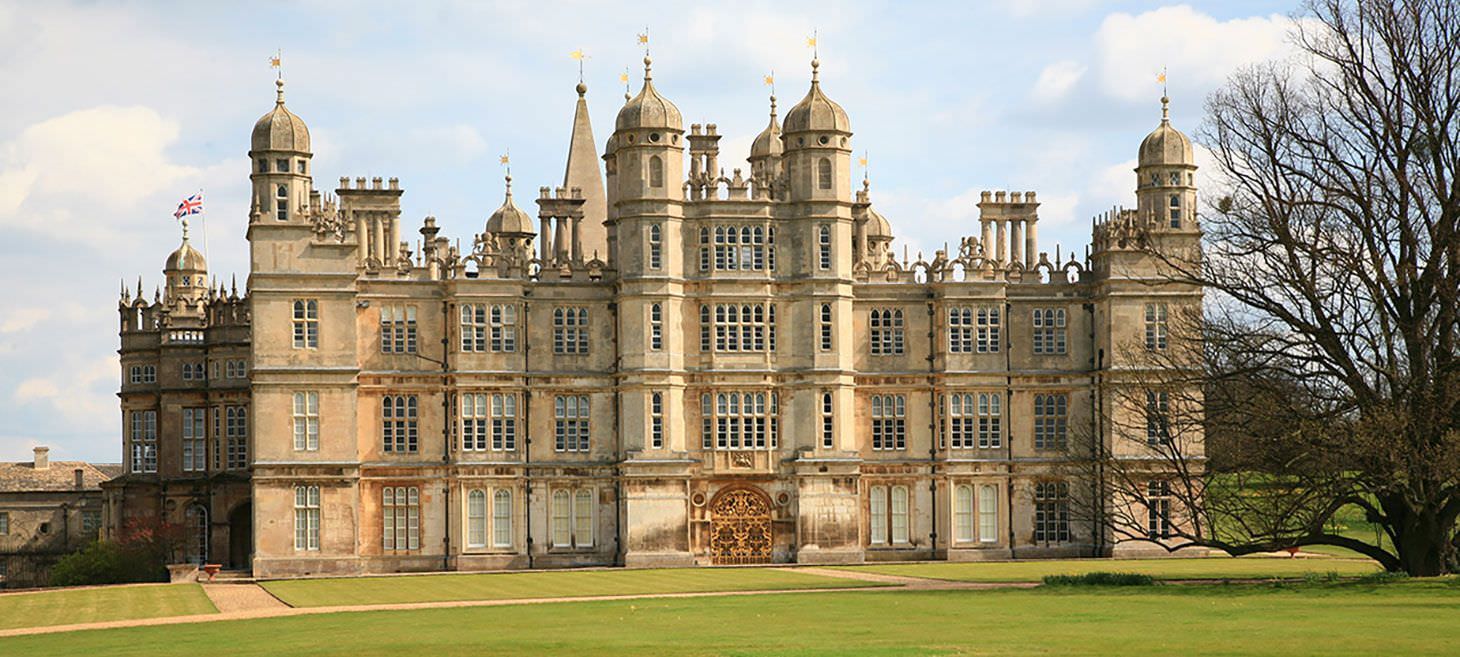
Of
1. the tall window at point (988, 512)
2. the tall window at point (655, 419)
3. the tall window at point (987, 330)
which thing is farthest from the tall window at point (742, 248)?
the tall window at point (988, 512)

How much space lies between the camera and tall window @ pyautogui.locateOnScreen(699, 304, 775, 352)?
2790 inches

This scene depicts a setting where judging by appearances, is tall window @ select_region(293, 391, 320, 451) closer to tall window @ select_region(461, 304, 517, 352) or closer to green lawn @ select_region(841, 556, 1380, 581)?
tall window @ select_region(461, 304, 517, 352)

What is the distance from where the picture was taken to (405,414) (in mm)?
69812

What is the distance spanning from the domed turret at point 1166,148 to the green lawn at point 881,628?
26.1 metres

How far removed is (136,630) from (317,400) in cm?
2498

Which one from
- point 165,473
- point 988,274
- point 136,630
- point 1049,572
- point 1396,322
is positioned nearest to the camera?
point 136,630

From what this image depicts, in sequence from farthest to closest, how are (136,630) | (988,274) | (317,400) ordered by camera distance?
(988,274), (317,400), (136,630)

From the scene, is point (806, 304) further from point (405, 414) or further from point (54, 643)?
point (54, 643)

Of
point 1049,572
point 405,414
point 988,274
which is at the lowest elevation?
point 1049,572

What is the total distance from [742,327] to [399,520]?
13.0 meters

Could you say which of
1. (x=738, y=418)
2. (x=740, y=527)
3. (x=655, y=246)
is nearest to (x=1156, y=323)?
(x=738, y=418)

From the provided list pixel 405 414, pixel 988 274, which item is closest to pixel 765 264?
pixel 988 274

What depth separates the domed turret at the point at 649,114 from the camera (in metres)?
70.1

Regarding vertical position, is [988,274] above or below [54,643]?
above
